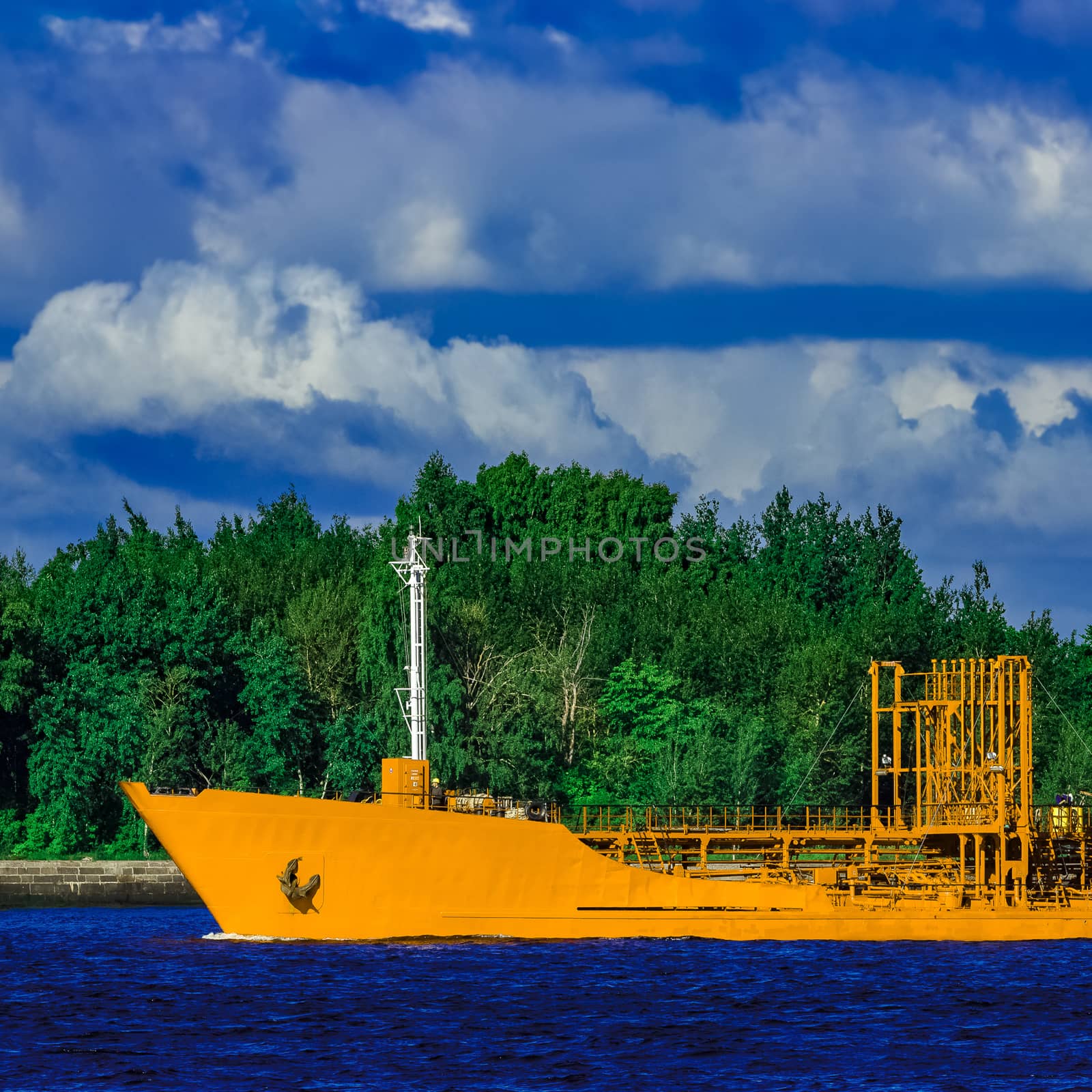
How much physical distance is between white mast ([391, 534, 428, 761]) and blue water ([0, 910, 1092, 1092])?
5.32 meters

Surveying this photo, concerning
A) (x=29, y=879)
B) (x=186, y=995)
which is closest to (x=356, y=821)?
(x=186, y=995)

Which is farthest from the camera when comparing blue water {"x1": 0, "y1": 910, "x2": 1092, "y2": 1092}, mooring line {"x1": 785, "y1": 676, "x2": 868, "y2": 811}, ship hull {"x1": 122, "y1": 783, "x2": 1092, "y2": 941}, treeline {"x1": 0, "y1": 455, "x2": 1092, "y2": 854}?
mooring line {"x1": 785, "y1": 676, "x2": 868, "y2": 811}

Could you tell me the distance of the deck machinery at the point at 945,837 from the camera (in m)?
44.3

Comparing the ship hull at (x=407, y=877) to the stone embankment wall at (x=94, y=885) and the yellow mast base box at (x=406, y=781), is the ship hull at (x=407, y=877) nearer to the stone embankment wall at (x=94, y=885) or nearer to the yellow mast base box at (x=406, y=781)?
the yellow mast base box at (x=406, y=781)

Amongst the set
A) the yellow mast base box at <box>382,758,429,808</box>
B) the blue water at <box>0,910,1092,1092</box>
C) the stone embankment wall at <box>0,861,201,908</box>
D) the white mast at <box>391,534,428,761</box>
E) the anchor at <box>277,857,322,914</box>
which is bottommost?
the stone embankment wall at <box>0,861,201,908</box>

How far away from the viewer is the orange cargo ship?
133 ft

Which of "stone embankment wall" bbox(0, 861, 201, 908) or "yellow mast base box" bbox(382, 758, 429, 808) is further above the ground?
"yellow mast base box" bbox(382, 758, 429, 808)

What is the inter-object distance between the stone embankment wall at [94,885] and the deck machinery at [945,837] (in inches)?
812

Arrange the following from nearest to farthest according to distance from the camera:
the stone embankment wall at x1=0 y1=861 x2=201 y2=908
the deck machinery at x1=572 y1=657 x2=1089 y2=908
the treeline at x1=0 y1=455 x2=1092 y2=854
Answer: the deck machinery at x1=572 y1=657 x2=1089 y2=908
the stone embankment wall at x1=0 y1=861 x2=201 y2=908
the treeline at x1=0 y1=455 x2=1092 y2=854

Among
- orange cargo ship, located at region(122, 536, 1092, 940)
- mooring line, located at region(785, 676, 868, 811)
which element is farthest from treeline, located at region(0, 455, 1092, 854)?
orange cargo ship, located at region(122, 536, 1092, 940)

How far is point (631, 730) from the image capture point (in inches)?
2965

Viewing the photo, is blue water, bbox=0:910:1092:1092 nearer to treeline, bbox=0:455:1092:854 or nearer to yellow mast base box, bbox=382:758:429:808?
yellow mast base box, bbox=382:758:429:808

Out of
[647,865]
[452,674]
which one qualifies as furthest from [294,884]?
[452,674]

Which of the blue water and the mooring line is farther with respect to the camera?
the mooring line
